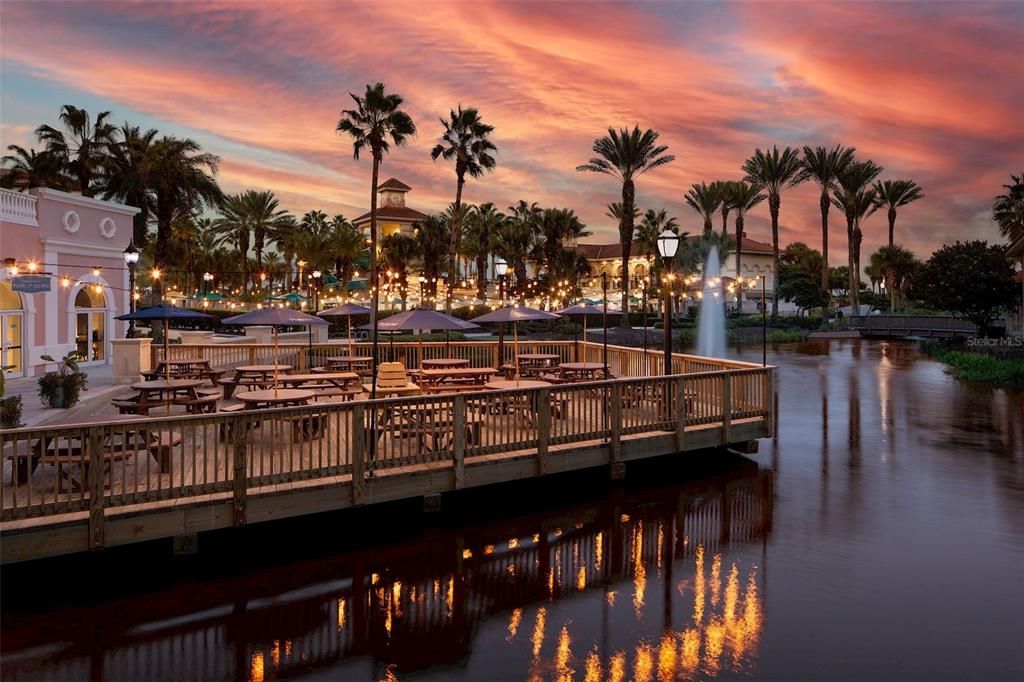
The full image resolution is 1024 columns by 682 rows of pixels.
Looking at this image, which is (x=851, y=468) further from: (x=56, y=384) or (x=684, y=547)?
(x=56, y=384)

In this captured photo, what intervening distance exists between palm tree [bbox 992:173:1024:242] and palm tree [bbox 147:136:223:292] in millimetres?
68043

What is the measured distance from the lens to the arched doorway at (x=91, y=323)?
22188 millimetres

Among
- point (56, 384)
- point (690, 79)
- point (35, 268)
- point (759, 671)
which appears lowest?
point (759, 671)

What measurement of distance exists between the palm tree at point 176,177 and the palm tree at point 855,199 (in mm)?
60952

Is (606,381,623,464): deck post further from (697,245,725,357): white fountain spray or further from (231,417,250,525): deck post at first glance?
(697,245,725,357): white fountain spray

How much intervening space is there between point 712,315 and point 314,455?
58863mm

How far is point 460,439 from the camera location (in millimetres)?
9953

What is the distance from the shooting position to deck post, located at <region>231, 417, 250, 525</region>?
828cm

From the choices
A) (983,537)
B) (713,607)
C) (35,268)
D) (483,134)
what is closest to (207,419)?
(713,607)

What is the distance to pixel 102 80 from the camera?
2170cm

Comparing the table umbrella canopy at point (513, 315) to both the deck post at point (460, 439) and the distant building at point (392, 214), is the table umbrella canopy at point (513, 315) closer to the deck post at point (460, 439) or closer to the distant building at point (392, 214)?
the deck post at point (460, 439)

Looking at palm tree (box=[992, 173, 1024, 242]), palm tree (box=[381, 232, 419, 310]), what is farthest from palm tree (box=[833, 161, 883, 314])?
palm tree (box=[381, 232, 419, 310])

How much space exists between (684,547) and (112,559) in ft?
25.5

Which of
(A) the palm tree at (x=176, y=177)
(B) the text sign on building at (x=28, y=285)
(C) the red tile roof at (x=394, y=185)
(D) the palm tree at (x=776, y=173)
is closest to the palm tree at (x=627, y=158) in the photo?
(D) the palm tree at (x=776, y=173)
